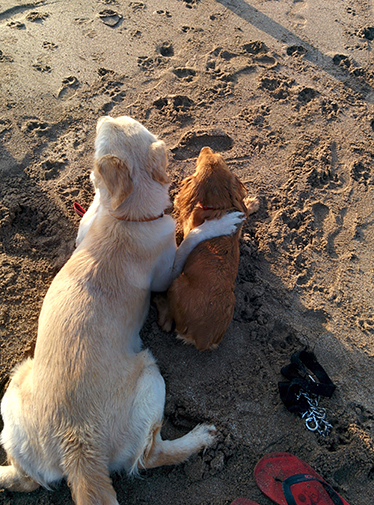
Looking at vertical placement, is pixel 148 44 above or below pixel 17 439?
above

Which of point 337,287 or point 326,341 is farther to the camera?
point 337,287

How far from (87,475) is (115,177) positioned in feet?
7.23

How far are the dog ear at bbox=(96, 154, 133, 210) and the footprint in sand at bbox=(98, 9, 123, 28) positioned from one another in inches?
187

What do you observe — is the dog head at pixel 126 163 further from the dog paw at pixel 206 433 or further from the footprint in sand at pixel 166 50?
the footprint in sand at pixel 166 50

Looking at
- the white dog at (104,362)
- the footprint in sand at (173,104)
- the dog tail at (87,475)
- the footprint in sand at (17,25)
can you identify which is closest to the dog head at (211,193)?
the white dog at (104,362)

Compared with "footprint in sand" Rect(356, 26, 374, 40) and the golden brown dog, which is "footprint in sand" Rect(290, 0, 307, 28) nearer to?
"footprint in sand" Rect(356, 26, 374, 40)

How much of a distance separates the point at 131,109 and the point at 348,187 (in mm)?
3387

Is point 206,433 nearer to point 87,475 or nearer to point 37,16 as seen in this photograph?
point 87,475

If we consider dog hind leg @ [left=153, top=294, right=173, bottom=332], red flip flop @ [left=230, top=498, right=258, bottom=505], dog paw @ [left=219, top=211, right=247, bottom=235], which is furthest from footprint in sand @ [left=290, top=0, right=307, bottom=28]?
red flip flop @ [left=230, top=498, right=258, bottom=505]

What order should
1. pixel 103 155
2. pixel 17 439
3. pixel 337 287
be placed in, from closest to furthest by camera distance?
pixel 17 439
pixel 103 155
pixel 337 287

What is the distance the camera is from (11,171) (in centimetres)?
441

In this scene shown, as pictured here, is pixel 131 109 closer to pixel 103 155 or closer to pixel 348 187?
pixel 103 155

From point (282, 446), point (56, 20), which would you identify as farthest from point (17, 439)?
point (56, 20)

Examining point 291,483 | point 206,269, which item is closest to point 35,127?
point 206,269
